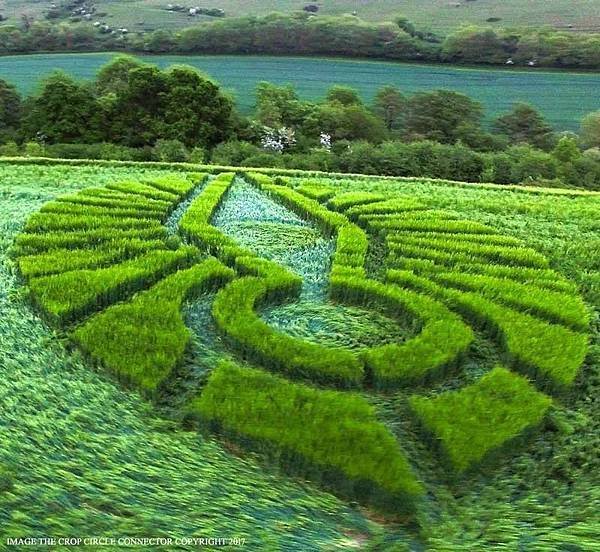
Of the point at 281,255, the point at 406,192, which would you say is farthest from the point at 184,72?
the point at 281,255

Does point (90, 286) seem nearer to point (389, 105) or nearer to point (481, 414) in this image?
point (481, 414)

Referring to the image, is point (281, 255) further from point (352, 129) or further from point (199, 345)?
point (352, 129)

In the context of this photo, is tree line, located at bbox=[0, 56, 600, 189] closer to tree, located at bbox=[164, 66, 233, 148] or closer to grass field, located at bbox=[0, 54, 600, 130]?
tree, located at bbox=[164, 66, 233, 148]

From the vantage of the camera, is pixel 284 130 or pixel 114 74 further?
pixel 114 74

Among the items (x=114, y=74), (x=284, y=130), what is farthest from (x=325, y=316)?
(x=114, y=74)

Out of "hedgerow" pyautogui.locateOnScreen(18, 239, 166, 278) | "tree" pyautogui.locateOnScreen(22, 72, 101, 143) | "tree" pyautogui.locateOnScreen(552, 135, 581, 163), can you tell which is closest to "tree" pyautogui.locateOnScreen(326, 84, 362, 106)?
"tree" pyautogui.locateOnScreen(552, 135, 581, 163)

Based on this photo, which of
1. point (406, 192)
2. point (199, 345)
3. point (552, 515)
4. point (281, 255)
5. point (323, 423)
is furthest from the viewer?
point (406, 192)

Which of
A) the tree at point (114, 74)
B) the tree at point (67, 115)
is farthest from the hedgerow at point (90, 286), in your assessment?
the tree at point (114, 74)
